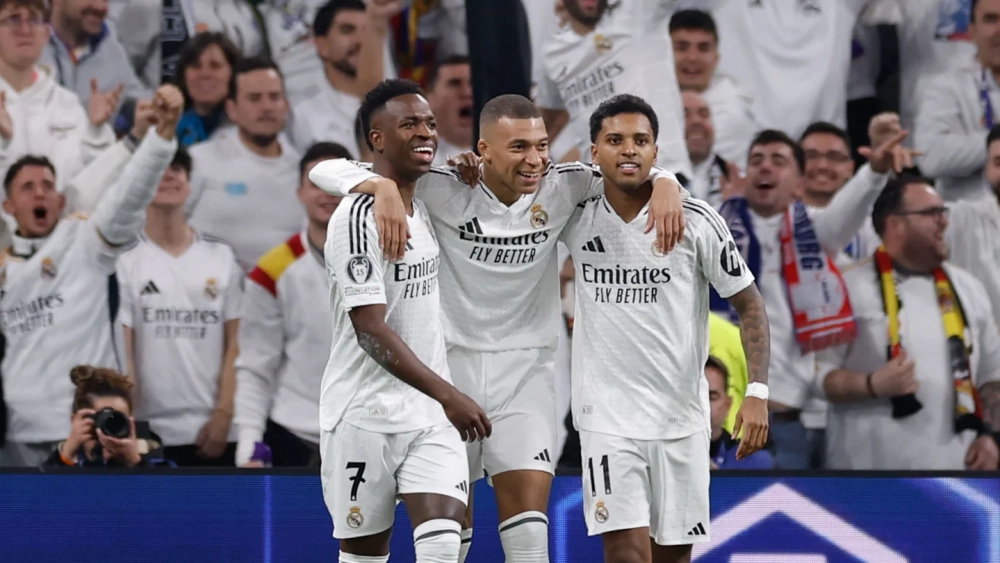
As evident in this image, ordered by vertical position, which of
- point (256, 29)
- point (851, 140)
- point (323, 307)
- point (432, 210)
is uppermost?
point (256, 29)

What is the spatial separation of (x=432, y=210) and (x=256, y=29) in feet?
9.70

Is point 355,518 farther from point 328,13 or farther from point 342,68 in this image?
point 328,13

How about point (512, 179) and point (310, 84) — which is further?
point (310, 84)

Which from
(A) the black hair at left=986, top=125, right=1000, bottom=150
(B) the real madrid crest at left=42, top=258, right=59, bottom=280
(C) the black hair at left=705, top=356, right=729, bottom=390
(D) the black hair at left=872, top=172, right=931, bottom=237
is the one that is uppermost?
(A) the black hair at left=986, top=125, right=1000, bottom=150

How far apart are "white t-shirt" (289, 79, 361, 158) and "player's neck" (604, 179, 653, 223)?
2644mm

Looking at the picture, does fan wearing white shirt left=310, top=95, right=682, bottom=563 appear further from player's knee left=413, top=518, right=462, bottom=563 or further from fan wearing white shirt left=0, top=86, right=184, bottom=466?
fan wearing white shirt left=0, top=86, right=184, bottom=466

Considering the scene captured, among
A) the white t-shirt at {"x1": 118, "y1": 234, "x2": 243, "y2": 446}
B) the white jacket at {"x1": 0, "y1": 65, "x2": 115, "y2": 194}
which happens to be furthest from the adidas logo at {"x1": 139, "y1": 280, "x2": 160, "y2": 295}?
the white jacket at {"x1": 0, "y1": 65, "x2": 115, "y2": 194}

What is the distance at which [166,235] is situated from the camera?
6.64 meters

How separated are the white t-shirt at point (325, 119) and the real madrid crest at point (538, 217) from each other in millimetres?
2571

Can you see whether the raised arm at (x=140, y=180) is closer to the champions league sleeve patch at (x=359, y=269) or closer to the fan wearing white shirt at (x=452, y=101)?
the fan wearing white shirt at (x=452, y=101)

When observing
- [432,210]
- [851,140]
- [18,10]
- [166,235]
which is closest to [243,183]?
[166,235]

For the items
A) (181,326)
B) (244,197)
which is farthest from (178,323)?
(244,197)

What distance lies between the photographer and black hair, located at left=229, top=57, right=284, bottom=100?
6758 mm

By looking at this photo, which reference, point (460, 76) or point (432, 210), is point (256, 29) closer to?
point (460, 76)
